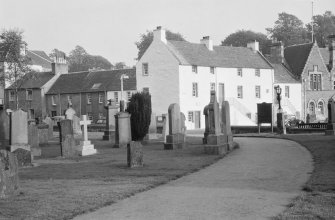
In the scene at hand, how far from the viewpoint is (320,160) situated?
51.8 feet

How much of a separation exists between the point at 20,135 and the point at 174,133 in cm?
752

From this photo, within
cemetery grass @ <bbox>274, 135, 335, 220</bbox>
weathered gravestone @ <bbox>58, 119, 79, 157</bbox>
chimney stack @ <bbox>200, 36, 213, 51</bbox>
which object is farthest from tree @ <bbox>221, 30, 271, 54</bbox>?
cemetery grass @ <bbox>274, 135, 335, 220</bbox>

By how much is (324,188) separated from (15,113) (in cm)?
1198

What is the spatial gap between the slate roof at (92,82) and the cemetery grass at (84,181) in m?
44.7

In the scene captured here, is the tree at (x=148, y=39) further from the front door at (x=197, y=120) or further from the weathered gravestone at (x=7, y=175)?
the weathered gravestone at (x=7, y=175)

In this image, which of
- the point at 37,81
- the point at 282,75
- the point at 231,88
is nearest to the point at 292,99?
the point at 282,75

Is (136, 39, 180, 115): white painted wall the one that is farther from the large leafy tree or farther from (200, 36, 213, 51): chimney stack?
the large leafy tree

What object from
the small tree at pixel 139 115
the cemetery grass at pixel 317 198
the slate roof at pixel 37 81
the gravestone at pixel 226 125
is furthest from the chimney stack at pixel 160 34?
the cemetery grass at pixel 317 198

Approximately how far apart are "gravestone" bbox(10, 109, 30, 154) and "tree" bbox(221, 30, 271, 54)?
76412 millimetres

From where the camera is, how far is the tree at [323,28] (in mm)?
95000

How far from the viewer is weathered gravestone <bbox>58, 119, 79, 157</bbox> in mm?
19594

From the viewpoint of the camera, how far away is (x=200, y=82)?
56.5 m

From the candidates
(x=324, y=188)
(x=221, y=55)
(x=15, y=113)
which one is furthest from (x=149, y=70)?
(x=324, y=188)

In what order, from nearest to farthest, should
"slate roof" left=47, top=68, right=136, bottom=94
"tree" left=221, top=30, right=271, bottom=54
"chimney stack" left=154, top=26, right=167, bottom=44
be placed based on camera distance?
"chimney stack" left=154, top=26, right=167, bottom=44, "slate roof" left=47, top=68, right=136, bottom=94, "tree" left=221, top=30, right=271, bottom=54
